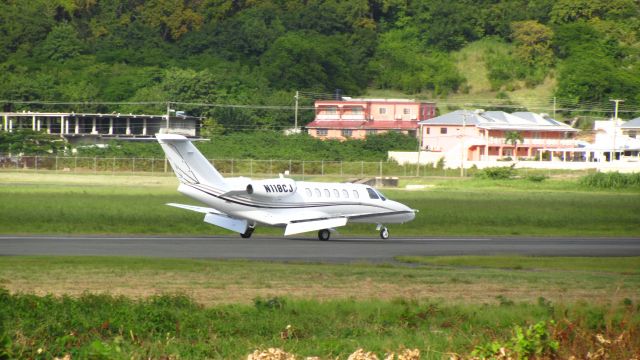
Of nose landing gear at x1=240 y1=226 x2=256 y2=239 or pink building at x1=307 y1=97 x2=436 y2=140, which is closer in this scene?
nose landing gear at x1=240 y1=226 x2=256 y2=239

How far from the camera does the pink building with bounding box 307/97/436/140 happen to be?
121 metres

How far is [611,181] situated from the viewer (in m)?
82.8

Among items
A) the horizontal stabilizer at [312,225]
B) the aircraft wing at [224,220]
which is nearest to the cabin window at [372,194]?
the horizontal stabilizer at [312,225]

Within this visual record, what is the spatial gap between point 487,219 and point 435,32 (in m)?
96.5

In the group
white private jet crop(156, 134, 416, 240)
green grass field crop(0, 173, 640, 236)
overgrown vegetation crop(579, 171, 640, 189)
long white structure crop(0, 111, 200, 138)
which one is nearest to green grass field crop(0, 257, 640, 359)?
white private jet crop(156, 134, 416, 240)

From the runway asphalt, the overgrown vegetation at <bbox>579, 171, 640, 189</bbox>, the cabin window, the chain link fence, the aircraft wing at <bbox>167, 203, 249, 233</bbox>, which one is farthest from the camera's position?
the chain link fence

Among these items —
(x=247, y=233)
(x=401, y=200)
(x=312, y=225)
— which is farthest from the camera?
(x=401, y=200)

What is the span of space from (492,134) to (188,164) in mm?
77974

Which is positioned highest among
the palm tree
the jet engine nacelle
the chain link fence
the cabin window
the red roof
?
the red roof

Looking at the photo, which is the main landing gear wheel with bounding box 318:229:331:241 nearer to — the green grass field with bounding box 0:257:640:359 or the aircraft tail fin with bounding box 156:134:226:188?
the aircraft tail fin with bounding box 156:134:226:188

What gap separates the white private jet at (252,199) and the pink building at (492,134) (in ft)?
233

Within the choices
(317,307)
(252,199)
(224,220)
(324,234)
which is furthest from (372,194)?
(317,307)

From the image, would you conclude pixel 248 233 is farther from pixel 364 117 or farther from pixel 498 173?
pixel 364 117

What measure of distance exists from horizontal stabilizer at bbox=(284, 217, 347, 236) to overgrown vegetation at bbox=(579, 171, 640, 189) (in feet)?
144
